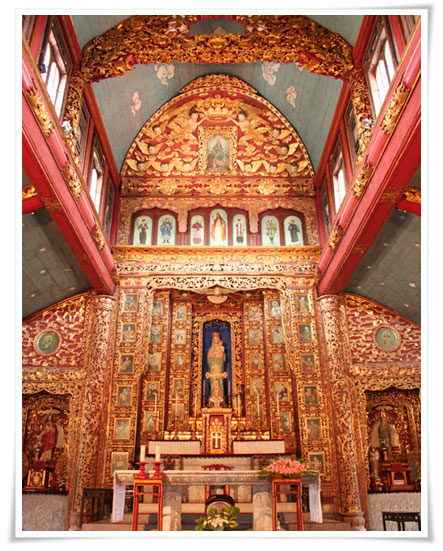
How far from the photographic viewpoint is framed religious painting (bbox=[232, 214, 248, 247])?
50.1ft

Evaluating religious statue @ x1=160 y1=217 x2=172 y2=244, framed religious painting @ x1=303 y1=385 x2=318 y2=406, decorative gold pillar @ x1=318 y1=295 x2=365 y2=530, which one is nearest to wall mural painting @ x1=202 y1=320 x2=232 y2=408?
framed religious painting @ x1=303 y1=385 x2=318 y2=406

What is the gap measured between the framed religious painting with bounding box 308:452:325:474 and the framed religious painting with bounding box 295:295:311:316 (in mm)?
4007

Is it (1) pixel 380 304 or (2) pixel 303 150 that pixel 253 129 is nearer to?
(2) pixel 303 150

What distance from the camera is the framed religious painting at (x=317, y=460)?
39.4 feet

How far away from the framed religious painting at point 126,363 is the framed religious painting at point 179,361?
5.59ft

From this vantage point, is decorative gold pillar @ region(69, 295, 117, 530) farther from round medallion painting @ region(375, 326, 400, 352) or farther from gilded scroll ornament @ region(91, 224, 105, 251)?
round medallion painting @ region(375, 326, 400, 352)

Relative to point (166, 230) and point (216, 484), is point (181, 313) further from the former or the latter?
point (216, 484)

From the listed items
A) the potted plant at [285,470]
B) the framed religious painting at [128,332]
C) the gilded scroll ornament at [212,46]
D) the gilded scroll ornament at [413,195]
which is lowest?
the potted plant at [285,470]

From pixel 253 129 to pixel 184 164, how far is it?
2.73m

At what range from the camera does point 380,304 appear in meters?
13.3

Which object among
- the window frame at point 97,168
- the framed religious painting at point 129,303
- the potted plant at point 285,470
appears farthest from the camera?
the framed religious painting at point 129,303


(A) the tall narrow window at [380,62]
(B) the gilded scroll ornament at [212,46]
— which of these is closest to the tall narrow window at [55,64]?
(B) the gilded scroll ornament at [212,46]

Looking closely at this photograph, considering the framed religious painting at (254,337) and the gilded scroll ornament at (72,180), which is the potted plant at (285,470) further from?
the framed religious painting at (254,337)
